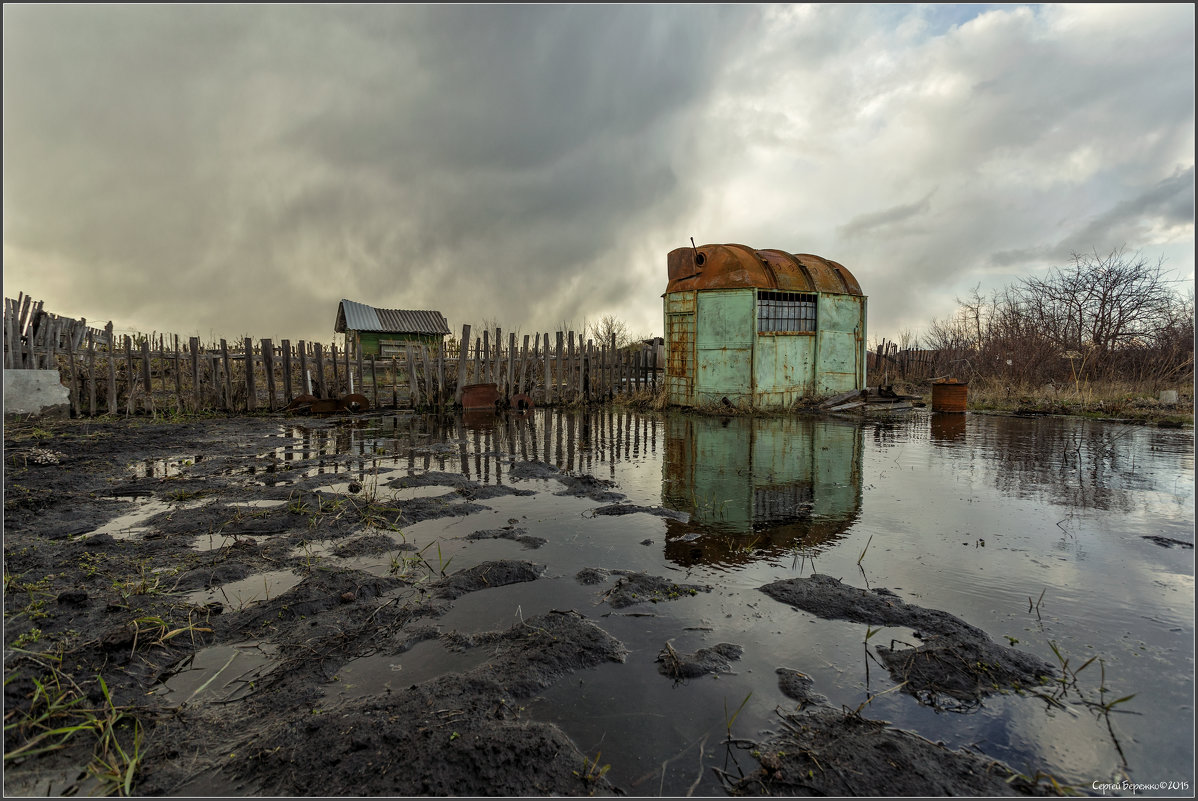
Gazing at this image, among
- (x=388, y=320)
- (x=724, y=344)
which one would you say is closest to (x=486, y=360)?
(x=724, y=344)

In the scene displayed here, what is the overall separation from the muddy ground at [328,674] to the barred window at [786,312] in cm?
1196

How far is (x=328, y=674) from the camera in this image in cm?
255

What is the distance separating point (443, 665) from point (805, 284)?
49.3ft

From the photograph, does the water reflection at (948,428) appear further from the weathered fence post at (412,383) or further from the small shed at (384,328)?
the small shed at (384,328)

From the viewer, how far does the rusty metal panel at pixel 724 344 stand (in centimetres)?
1452

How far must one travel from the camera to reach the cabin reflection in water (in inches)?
172

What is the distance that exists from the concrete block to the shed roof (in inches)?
846

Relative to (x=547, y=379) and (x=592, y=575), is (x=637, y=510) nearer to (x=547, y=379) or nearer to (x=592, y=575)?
(x=592, y=575)

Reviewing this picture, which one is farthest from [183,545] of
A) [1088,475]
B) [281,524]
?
[1088,475]

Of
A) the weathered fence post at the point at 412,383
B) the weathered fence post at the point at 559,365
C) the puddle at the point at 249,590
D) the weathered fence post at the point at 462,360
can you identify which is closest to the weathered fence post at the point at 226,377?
the weathered fence post at the point at 412,383

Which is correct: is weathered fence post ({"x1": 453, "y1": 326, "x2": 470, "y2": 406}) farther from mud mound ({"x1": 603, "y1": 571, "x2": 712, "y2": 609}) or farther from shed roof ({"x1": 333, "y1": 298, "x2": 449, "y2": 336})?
shed roof ({"x1": 333, "y1": 298, "x2": 449, "y2": 336})

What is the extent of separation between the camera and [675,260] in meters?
16.0

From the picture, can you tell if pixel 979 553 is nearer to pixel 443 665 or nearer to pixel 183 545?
pixel 443 665

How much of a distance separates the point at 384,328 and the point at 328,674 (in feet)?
112
